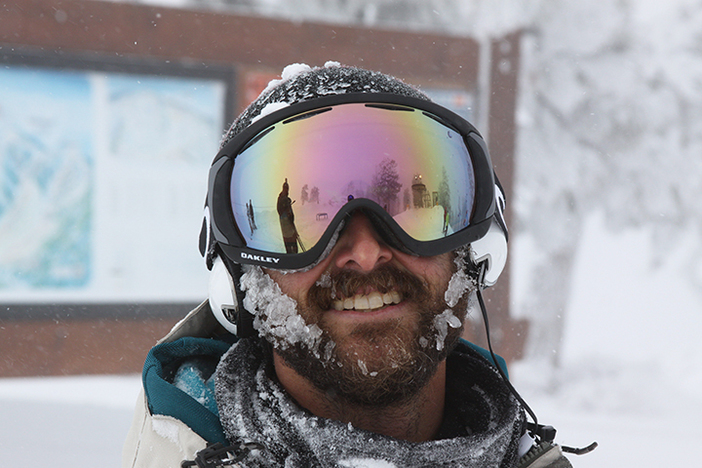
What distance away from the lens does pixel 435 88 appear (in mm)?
7223

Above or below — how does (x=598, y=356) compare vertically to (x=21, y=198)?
below

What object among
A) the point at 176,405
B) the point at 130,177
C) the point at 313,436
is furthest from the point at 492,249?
the point at 130,177

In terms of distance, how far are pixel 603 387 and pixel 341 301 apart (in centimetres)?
975

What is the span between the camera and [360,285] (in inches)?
67.8

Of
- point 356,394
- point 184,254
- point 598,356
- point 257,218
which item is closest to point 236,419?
point 356,394

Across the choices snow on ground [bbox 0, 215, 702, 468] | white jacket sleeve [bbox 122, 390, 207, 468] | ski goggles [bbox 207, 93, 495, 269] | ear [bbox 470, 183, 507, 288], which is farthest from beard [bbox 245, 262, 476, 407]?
snow on ground [bbox 0, 215, 702, 468]

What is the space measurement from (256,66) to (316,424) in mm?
5600

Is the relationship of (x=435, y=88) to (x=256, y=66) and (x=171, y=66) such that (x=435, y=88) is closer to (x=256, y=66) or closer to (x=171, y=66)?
(x=256, y=66)

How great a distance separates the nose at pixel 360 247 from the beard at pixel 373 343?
1.0 inches

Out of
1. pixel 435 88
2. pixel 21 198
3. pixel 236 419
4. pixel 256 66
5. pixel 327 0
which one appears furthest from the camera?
pixel 327 0

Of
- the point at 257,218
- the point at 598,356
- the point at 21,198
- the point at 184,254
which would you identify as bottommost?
the point at 598,356

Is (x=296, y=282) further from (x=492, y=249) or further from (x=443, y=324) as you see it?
(x=492, y=249)

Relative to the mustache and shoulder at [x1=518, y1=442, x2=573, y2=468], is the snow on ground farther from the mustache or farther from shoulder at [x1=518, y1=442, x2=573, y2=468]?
shoulder at [x1=518, y1=442, x2=573, y2=468]

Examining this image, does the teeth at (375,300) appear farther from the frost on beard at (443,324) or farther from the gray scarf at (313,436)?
the gray scarf at (313,436)
